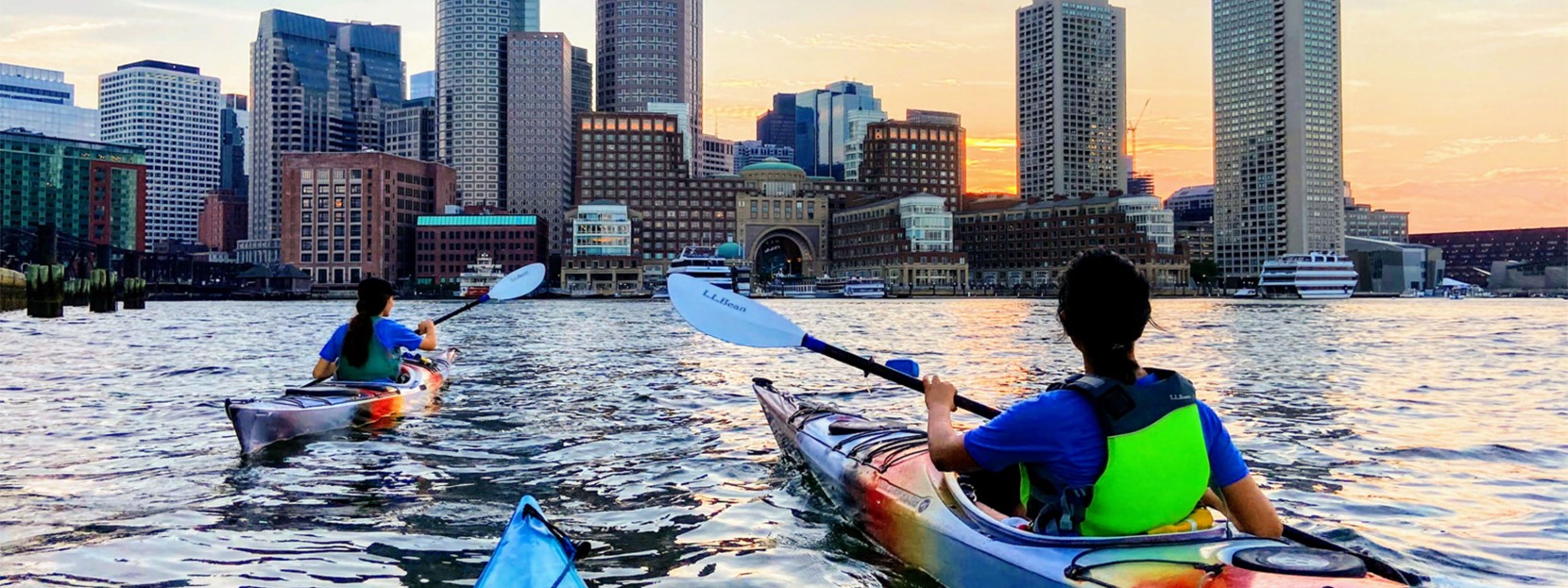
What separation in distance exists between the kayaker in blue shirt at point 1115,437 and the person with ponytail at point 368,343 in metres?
8.51

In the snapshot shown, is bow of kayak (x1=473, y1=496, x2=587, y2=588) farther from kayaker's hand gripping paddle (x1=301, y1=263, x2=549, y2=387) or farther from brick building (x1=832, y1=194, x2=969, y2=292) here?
brick building (x1=832, y1=194, x2=969, y2=292)

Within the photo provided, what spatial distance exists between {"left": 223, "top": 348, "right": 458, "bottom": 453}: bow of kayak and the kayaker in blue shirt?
780cm

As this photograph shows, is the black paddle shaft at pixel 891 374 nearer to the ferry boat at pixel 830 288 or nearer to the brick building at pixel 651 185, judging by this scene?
the ferry boat at pixel 830 288

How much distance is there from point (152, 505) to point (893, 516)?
5.52 metres

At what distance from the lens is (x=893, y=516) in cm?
629

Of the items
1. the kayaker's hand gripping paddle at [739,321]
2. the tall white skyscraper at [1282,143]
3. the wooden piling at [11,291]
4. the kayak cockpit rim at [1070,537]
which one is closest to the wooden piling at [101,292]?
the wooden piling at [11,291]

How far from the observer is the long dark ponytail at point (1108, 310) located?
4.13 metres

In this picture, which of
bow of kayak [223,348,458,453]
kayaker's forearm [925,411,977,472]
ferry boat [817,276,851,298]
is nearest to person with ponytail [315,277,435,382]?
bow of kayak [223,348,458,453]

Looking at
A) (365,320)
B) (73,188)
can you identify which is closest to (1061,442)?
(365,320)

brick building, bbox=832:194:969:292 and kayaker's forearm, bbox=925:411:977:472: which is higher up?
brick building, bbox=832:194:969:292

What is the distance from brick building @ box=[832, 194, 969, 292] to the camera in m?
149

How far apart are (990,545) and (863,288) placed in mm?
129374

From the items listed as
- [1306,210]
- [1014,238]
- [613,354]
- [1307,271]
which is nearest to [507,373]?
[613,354]

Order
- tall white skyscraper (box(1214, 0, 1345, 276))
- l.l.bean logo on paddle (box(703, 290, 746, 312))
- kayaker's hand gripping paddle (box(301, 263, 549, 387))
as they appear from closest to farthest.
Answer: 1. l.l.bean logo on paddle (box(703, 290, 746, 312))
2. kayaker's hand gripping paddle (box(301, 263, 549, 387))
3. tall white skyscraper (box(1214, 0, 1345, 276))
